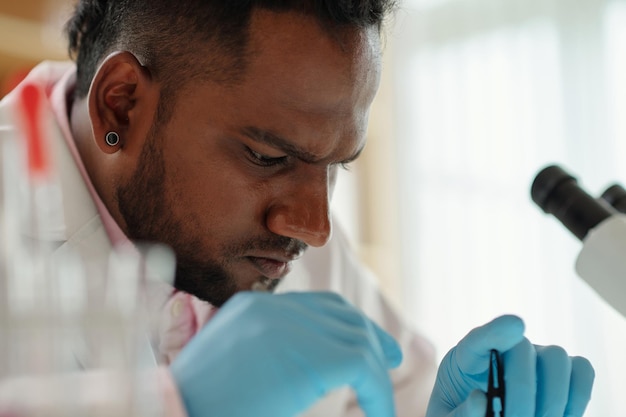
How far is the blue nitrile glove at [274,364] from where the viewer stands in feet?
1.90

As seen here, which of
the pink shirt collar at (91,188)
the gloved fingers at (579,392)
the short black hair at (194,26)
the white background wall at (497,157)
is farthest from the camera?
the white background wall at (497,157)

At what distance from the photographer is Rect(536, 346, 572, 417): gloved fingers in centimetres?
84

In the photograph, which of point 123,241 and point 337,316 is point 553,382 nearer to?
point 337,316

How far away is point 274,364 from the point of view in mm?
582

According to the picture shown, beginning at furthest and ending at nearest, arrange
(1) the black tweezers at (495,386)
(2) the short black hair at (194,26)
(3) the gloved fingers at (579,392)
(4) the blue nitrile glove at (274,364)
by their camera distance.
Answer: (2) the short black hair at (194,26) → (3) the gloved fingers at (579,392) → (1) the black tweezers at (495,386) → (4) the blue nitrile glove at (274,364)

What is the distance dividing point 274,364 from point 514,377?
1.11 ft

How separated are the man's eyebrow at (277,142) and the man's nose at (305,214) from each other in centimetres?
4

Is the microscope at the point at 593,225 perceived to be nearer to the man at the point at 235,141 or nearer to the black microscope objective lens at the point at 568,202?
the black microscope objective lens at the point at 568,202

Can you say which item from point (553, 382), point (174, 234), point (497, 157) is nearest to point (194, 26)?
point (174, 234)

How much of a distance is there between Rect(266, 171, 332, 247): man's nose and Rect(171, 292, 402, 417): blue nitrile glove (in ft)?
1.09

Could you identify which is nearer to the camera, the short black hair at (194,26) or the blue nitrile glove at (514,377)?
the blue nitrile glove at (514,377)

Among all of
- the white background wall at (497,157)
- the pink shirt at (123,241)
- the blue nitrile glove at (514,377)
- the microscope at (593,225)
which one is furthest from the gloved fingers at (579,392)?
the white background wall at (497,157)

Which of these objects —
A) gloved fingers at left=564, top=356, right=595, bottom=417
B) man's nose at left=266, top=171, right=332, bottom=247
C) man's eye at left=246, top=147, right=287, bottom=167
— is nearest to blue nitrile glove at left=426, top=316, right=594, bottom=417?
gloved fingers at left=564, top=356, right=595, bottom=417

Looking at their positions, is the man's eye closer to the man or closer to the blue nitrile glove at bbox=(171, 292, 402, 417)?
the man
